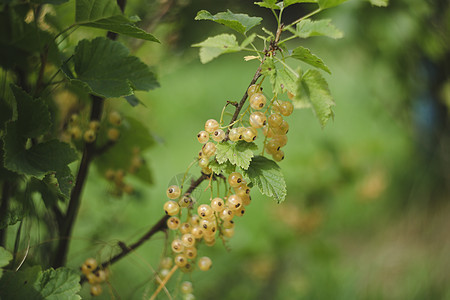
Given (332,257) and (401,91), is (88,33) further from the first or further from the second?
(401,91)

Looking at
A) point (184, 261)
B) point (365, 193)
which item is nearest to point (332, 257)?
point (365, 193)

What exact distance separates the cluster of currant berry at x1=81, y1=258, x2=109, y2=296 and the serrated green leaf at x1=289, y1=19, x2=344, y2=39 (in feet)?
1.23

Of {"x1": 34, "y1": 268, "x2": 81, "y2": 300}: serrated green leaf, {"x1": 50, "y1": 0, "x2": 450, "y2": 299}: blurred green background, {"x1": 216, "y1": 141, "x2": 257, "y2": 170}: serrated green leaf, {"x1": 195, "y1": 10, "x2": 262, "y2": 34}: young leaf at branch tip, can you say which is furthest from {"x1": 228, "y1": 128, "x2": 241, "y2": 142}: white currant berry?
{"x1": 50, "y1": 0, "x2": 450, "y2": 299}: blurred green background

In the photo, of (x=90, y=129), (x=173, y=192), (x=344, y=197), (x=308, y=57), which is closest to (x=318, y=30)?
(x=308, y=57)

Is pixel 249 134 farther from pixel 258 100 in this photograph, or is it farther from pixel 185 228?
pixel 185 228

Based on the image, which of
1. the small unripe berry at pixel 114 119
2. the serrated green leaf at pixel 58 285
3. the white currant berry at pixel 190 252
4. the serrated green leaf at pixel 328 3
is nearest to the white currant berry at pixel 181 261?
the white currant berry at pixel 190 252

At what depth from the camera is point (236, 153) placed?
439mm

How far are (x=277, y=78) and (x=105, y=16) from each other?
0.22 m

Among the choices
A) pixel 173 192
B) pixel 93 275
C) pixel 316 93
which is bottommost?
pixel 93 275

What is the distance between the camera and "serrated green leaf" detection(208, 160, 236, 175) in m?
0.44

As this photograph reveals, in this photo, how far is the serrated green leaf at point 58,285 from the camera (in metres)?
0.45

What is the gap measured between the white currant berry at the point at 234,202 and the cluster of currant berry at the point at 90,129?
0.23 meters

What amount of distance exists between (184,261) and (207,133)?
0.17 m

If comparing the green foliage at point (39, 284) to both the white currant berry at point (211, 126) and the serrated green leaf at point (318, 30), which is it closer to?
the white currant berry at point (211, 126)
